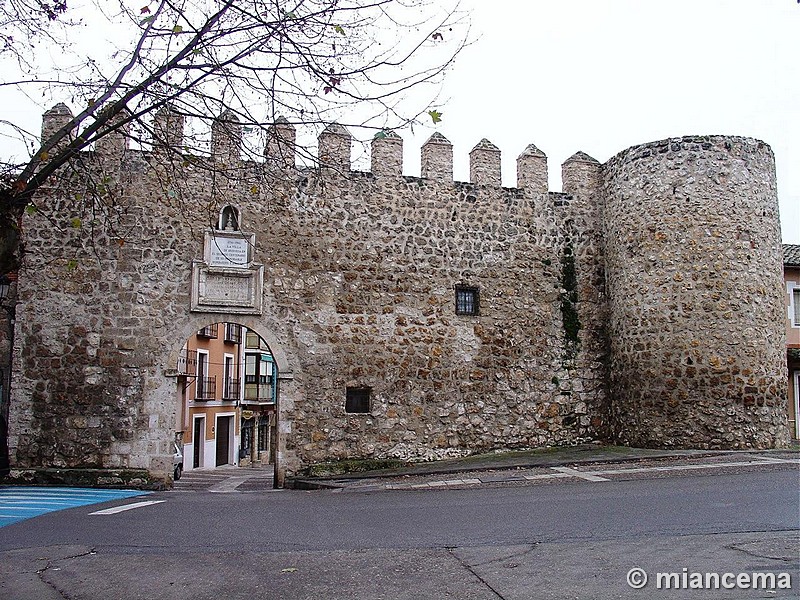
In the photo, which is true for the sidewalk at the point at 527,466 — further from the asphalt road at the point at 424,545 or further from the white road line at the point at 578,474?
the asphalt road at the point at 424,545

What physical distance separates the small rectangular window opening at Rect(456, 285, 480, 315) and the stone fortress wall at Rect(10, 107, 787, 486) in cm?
14

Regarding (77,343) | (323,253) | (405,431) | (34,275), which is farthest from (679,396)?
(34,275)

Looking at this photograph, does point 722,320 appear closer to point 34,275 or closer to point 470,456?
point 470,456

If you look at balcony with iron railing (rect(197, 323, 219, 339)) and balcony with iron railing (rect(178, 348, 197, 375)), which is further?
balcony with iron railing (rect(197, 323, 219, 339))

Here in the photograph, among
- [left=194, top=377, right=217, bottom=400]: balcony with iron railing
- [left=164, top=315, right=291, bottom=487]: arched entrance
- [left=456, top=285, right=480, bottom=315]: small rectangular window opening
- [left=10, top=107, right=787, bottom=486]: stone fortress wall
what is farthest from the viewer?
[left=194, top=377, right=217, bottom=400]: balcony with iron railing

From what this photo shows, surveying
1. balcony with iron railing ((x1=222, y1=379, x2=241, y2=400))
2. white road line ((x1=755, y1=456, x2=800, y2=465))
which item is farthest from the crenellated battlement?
balcony with iron railing ((x1=222, y1=379, x2=241, y2=400))

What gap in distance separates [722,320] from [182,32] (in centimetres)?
1120

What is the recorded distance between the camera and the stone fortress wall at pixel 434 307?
12.6 metres

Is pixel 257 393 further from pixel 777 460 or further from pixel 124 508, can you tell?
pixel 777 460

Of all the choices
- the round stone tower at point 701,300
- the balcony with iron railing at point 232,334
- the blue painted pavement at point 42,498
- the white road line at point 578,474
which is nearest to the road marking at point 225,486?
the blue painted pavement at point 42,498

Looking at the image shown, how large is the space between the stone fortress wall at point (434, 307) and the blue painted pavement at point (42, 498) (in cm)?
75

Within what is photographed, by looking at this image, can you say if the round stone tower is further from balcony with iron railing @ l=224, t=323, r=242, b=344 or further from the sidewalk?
balcony with iron railing @ l=224, t=323, r=242, b=344

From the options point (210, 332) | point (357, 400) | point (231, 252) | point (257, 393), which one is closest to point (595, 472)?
point (357, 400)

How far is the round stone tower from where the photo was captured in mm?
13383
